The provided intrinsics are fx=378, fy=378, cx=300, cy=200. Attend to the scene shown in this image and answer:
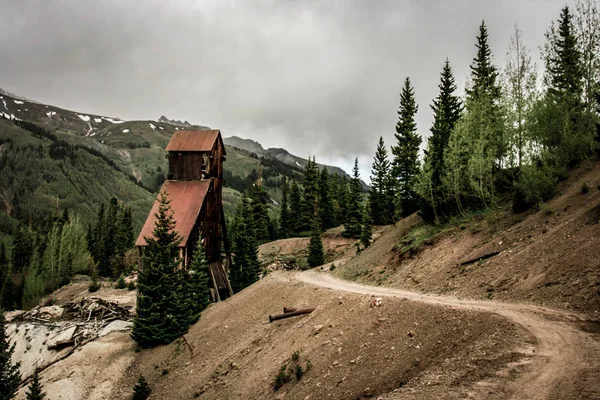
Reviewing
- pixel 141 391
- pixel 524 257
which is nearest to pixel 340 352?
pixel 524 257

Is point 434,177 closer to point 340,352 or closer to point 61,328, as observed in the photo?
point 340,352

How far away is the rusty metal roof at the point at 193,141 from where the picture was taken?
3556 centimetres

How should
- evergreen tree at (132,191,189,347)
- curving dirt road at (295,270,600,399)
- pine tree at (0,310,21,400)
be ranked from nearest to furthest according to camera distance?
curving dirt road at (295,270,600,399) < pine tree at (0,310,21,400) < evergreen tree at (132,191,189,347)

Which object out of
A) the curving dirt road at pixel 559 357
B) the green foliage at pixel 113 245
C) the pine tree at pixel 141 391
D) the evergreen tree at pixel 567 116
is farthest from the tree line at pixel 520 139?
the green foliage at pixel 113 245

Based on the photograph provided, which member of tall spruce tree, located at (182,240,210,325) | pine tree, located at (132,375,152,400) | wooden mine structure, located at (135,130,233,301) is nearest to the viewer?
pine tree, located at (132,375,152,400)

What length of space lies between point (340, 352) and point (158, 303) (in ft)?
47.8

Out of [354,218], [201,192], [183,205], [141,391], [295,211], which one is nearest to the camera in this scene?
[141,391]

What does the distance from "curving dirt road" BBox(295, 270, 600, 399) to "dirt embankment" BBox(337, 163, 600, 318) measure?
1092 millimetres

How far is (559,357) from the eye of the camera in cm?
859

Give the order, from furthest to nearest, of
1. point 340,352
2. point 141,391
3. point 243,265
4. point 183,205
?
point 243,265, point 183,205, point 141,391, point 340,352

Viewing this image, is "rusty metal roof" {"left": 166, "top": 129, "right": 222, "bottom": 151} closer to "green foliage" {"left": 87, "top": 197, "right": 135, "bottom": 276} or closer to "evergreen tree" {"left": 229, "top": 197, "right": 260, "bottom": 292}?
"evergreen tree" {"left": 229, "top": 197, "right": 260, "bottom": 292}

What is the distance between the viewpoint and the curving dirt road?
734 centimetres

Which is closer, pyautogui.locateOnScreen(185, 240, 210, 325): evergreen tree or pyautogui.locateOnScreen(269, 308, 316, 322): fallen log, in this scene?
pyautogui.locateOnScreen(269, 308, 316, 322): fallen log

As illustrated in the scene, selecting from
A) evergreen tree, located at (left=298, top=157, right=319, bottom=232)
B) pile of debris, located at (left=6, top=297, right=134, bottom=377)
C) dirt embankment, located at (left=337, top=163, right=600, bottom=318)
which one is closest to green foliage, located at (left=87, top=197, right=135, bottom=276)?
evergreen tree, located at (left=298, top=157, right=319, bottom=232)
